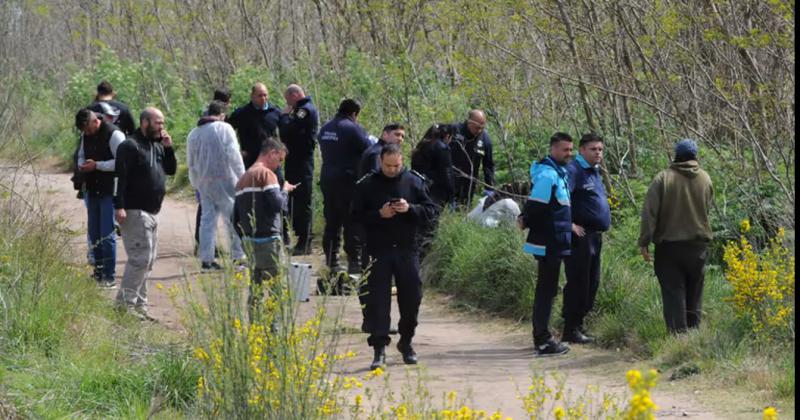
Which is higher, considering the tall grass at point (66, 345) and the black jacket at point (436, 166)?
the black jacket at point (436, 166)

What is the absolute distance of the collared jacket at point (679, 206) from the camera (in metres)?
9.95

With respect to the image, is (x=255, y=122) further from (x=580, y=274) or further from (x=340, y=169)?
(x=580, y=274)

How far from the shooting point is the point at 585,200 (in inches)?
414

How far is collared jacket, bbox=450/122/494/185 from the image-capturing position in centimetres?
1440

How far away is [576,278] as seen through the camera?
415 inches

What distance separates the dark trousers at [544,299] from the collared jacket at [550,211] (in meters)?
0.14

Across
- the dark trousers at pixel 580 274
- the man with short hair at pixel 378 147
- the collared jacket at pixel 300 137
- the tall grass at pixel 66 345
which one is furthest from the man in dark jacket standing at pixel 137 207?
the dark trousers at pixel 580 274

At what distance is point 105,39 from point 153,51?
7.22 metres

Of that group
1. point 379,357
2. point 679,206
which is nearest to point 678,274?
point 679,206

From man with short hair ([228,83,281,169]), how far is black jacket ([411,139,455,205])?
1.89 meters

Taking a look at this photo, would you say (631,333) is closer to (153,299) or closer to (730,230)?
(730,230)

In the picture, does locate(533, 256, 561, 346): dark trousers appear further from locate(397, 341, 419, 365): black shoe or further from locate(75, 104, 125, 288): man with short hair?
locate(75, 104, 125, 288): man with short hair

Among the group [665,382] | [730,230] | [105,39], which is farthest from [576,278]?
[105,39]

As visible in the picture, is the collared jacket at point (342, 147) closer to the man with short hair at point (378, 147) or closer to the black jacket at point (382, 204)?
the man with short hair at point (378, 147)
